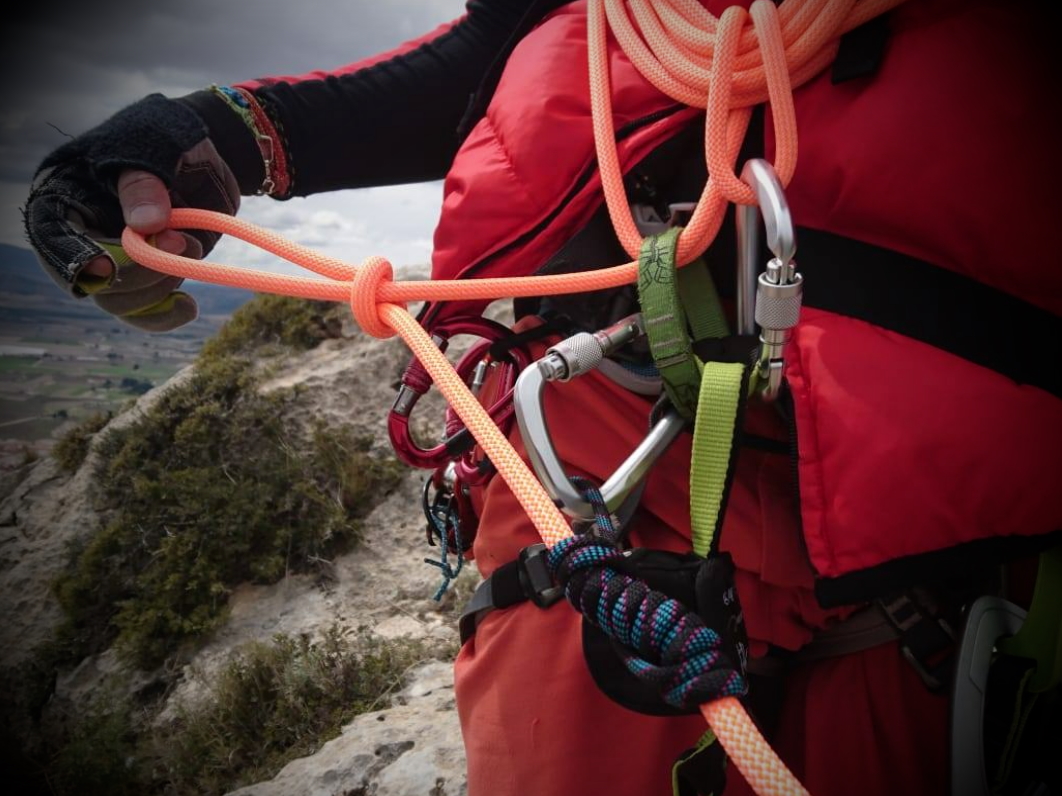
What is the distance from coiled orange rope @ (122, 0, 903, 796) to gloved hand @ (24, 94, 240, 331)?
0.45ft

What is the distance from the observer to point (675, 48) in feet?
3.26

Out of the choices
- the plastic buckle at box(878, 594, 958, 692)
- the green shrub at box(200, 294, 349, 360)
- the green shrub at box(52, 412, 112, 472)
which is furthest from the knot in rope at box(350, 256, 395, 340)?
the green shrub at box(52, 412, 112, 472)

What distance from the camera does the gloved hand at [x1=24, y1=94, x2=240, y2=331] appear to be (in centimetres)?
119

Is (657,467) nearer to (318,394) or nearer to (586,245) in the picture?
(586,245)

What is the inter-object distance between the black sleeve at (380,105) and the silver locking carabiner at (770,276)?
2.89 ft

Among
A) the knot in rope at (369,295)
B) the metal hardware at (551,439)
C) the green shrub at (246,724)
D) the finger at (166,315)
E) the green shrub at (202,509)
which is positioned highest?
the finger at (166,315)

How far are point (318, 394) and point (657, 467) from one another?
2.87m

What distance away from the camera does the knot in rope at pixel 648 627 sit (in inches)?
27.3

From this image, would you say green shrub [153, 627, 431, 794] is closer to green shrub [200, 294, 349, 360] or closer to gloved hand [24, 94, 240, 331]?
gloved hand [24, 94, 240, 331]

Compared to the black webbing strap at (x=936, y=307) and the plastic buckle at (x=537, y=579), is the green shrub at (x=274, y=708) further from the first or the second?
the black webbing strap at (x=936, y=307)

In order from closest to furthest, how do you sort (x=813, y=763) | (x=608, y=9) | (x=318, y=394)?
(x=813, y=763) < (x=608, y=9) < (x=318, y=394)

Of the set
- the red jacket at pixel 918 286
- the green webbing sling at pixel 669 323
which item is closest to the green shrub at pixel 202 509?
the green webbing sling at pixel 669 323

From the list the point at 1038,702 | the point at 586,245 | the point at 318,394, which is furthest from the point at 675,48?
the point at 318,394

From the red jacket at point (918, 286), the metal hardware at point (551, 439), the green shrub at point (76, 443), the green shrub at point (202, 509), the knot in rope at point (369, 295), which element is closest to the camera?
the red jacket at point (918, 286)
